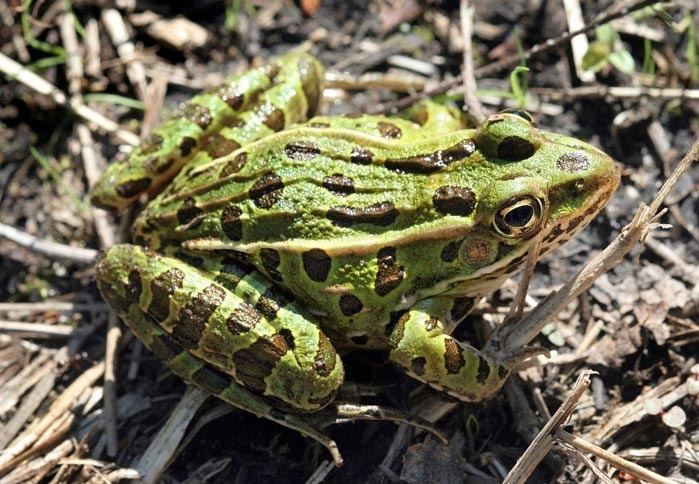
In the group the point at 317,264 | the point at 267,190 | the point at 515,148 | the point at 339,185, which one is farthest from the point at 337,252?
the point at 515,148

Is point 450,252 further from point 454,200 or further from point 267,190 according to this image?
point 267,190

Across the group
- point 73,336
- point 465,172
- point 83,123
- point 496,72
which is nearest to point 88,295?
point 73,336

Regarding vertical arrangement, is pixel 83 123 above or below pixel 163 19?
below

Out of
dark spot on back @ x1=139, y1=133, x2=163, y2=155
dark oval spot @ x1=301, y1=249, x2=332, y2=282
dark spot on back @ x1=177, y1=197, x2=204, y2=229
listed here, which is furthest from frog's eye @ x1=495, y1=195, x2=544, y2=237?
dark spot on back @ x1=139, y1=133, x2=163, y2=155

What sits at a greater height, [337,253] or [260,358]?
[337,253]

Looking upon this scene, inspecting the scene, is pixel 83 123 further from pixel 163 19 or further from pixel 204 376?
pixel 204 376

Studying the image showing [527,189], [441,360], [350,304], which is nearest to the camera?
[527,189]

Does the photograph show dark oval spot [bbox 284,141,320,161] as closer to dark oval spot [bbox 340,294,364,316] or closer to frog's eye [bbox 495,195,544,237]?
dark oval spot [bbox 340,294,364,316]
